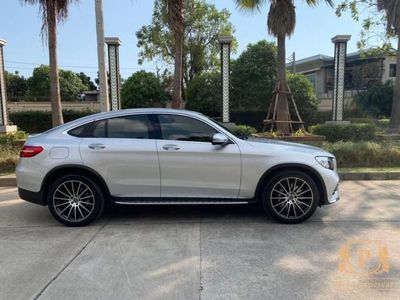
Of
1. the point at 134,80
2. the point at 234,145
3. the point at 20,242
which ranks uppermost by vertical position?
the point at 134,80

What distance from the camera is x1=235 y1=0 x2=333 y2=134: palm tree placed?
45.9 feet

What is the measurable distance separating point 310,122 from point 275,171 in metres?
16.5

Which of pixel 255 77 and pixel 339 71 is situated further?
pixel 255 77

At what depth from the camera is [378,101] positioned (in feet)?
78.9

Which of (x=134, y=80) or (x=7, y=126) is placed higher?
(x=134, y=80)

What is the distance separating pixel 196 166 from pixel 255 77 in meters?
16.7

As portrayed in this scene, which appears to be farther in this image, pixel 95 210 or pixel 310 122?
pixel 310 122

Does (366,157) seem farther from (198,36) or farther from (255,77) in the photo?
(198,36)

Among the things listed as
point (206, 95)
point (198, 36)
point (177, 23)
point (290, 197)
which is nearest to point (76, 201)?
point (290, 197)

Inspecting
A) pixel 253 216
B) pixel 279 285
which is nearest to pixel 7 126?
pixel 253 216

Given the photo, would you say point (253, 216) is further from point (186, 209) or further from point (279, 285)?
point (279, 285)

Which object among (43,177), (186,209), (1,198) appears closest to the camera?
(43,177)

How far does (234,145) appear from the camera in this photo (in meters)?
5.95

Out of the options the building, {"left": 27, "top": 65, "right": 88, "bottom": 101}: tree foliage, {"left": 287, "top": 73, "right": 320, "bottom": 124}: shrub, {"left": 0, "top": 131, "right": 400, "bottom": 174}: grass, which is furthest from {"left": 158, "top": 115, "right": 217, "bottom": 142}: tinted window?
{"left": 27, "top": 65, "right": 88, "bottom": 101}: tree foliage
